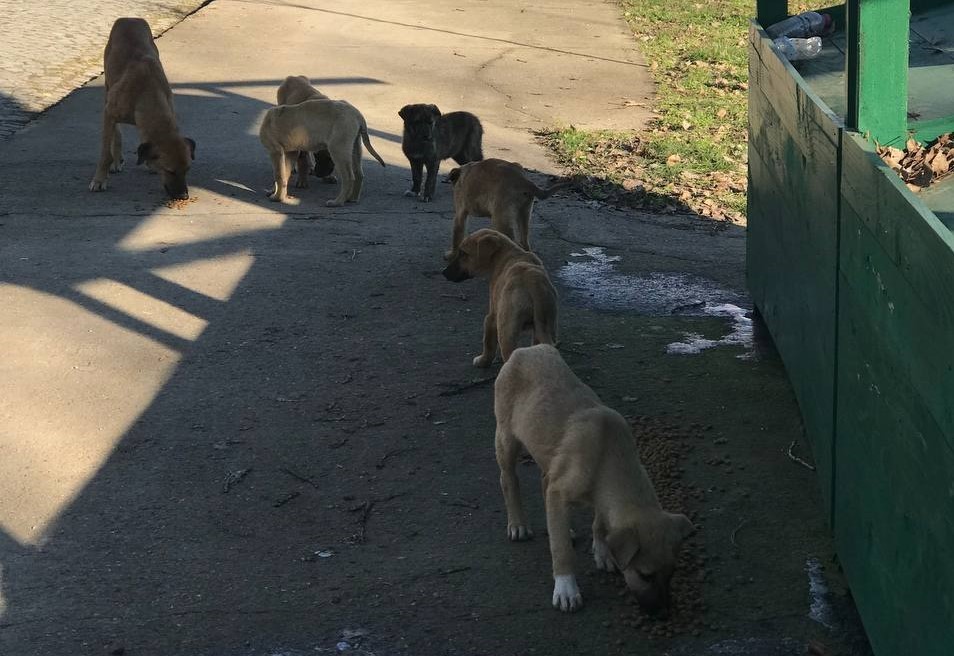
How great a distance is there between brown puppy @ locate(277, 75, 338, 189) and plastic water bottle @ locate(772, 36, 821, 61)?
5.15m

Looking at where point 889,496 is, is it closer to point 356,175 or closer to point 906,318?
point 906,318

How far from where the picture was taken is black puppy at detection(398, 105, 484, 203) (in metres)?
11.0

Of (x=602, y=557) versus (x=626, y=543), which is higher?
(x=626, y=543)

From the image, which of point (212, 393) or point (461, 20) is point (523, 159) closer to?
point (212, 393)

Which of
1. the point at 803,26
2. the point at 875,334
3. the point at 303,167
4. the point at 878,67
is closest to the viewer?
the point at 875,334

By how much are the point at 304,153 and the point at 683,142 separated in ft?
12.9

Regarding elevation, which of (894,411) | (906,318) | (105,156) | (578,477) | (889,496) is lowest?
(105,156)

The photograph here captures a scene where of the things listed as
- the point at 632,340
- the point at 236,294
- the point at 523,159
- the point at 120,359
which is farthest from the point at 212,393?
the point at 523,159

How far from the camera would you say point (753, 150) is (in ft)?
25.2

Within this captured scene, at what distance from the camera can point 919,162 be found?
447 centimetres

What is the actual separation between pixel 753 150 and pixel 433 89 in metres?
8.17

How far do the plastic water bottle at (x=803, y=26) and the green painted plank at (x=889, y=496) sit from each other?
332 centimetres

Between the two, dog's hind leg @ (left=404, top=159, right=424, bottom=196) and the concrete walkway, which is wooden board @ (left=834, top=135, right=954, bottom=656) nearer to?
the concrete walkway

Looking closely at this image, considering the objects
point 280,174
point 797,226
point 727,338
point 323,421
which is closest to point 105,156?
point 280,174
